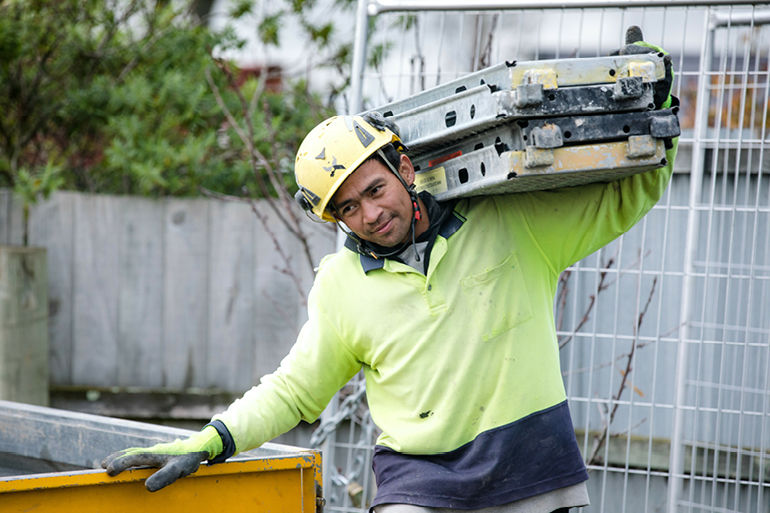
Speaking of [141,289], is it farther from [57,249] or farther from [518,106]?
[518,106]

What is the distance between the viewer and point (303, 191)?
2.00m

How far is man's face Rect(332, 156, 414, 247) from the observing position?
195 centimetres

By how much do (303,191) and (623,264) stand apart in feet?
6.01

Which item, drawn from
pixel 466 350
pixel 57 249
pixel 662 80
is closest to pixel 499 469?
pixel 466 350

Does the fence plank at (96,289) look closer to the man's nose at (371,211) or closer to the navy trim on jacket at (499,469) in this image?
the man's nose at (371,211)

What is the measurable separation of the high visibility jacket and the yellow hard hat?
266mm

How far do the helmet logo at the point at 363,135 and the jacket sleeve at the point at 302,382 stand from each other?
1.74 feet

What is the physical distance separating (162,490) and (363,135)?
45.9 inches

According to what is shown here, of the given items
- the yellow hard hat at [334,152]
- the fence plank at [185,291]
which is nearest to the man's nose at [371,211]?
the yellow hard hat at [334,152]

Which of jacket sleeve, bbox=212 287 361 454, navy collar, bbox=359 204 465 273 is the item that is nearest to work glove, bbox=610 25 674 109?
navy collar, bbox=359 204 465 273

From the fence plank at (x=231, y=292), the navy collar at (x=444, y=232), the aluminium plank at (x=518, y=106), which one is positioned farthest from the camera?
the fence plank at (x=231, y=292)

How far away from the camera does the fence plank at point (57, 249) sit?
167 inches

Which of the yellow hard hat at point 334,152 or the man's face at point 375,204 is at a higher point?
the yellow hard hat at point 334,152

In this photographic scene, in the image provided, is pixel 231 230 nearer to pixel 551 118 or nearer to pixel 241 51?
pixel 241 51
